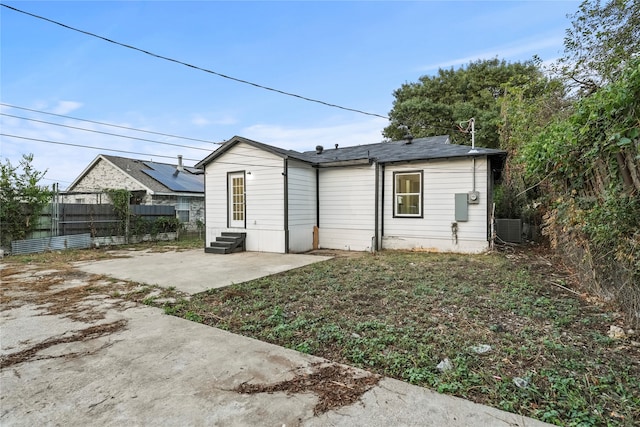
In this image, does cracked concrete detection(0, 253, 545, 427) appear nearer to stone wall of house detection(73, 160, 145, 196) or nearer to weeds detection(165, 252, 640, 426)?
weeds detection(165, 252, 640, 426)

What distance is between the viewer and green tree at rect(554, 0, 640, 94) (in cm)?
499

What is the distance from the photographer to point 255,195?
9.31 metres

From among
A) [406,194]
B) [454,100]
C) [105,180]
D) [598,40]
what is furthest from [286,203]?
[454,100]

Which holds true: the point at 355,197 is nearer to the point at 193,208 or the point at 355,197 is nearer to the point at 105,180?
the point at 193,208

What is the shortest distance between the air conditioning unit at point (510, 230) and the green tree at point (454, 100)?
332 inches

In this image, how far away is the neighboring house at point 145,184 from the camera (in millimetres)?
14805

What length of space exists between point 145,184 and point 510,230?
1542 centimetres

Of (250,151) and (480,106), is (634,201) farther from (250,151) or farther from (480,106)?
(480,106)

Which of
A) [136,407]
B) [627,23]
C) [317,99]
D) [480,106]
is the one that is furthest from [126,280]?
[480,106]

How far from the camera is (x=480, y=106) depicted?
60.3ft

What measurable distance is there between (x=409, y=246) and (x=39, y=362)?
8.04 metres

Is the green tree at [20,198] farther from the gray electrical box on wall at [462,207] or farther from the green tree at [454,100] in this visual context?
the green tree at [454,100]

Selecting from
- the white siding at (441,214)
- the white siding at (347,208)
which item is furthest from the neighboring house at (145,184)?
the white siding at (441,214)

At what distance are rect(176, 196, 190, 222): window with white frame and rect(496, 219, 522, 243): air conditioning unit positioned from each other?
1393 centimetres
